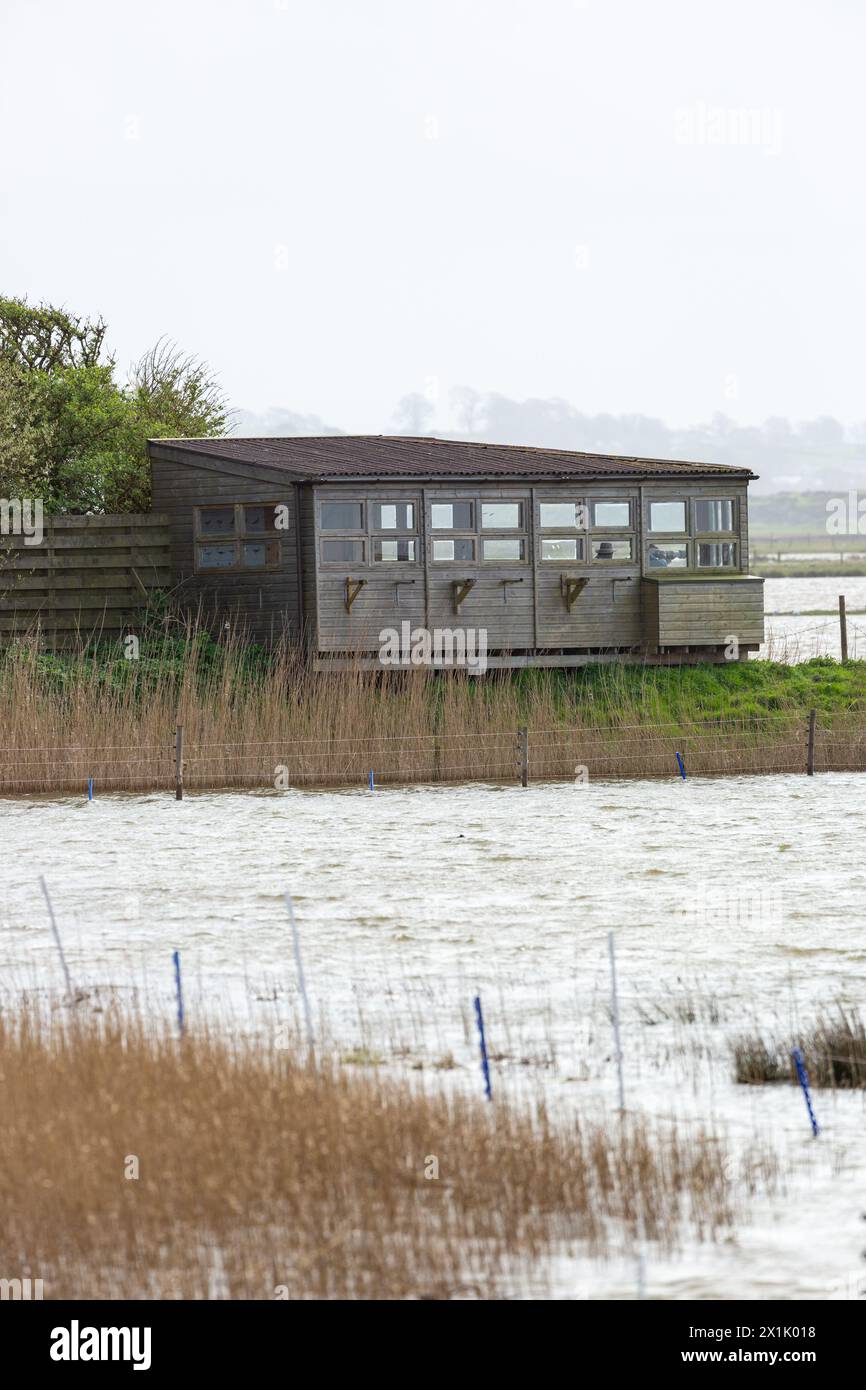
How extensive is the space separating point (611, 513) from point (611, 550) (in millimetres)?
479

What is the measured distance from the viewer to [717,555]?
25.0 m

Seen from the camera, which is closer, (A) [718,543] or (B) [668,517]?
(B) [668,517]

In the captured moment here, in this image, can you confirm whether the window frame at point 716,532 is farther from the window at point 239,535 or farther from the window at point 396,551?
the window at point 239,535

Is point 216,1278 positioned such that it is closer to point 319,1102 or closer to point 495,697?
point 319,1102

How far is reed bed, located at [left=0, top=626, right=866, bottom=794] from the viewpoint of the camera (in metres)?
19.8

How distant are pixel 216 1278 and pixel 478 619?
1795 centimetres

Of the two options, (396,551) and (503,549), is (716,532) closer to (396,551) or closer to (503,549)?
(503,549)

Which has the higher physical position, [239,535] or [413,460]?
[413,460]

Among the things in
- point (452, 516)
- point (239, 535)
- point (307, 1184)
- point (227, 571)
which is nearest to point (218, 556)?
point (227, 571)

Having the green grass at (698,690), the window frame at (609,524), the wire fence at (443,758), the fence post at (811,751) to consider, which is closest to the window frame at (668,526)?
the window frame at (609,524)

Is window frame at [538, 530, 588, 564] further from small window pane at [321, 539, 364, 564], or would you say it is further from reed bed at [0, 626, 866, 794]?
small window pane at [321, 539, 364, 564]

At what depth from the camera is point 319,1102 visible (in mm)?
7105

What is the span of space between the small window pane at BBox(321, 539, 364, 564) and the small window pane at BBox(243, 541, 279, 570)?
790 millimetres

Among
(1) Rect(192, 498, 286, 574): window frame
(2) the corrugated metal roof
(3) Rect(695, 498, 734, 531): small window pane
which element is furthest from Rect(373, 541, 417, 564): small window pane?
(3) Rect(695, 498, 734, 531): small window pane
